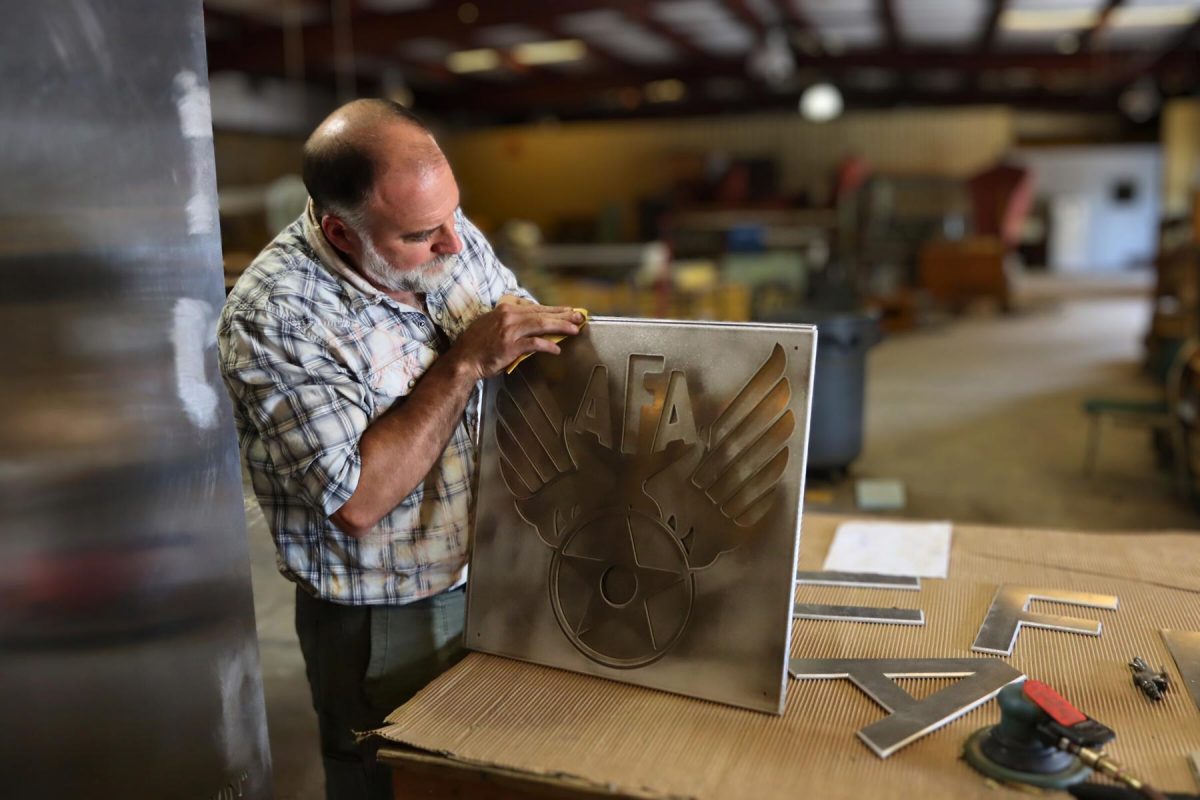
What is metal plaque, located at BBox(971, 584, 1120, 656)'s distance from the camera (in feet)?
4.40

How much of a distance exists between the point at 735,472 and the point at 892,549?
68 cm

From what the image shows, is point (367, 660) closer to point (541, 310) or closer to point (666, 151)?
point (541, 310)

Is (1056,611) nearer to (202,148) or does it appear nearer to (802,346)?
(802,346)

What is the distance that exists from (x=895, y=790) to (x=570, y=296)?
645 centimetres

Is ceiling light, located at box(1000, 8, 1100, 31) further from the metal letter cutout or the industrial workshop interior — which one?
the metal letter cutout

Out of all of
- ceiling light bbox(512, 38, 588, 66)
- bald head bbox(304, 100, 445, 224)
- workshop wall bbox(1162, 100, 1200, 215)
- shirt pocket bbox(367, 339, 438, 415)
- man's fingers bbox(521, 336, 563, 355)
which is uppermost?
ceiling light bbox(512, 38, 588, 66)

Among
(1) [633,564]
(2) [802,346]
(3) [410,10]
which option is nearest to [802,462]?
(2) [802,346]

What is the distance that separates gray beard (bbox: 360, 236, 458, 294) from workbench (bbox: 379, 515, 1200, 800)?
1.70 feet

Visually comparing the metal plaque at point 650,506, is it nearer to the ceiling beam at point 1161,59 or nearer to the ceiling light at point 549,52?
the ceiling light at point 549,52

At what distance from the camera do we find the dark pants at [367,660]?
142 centimetres

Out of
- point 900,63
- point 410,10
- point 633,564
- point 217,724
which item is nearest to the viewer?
point 633,564

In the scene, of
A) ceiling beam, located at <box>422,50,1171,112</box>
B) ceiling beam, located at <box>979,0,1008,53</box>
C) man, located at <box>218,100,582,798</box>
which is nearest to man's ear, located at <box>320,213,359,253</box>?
man, located at <box>218,100,582,798</box>

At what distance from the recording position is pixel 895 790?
99cm

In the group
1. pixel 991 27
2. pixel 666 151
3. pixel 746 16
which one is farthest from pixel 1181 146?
pixel 746 16
